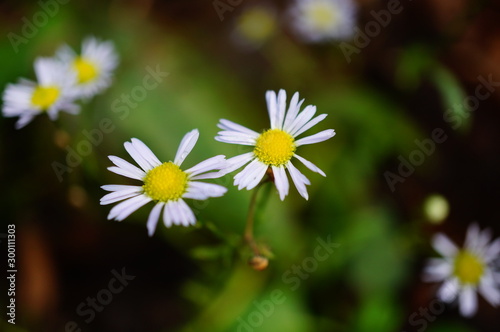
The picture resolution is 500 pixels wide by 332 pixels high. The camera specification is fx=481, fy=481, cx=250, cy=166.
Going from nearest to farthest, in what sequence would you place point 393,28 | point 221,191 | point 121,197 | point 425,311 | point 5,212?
point 221,191, point 121,197, point 425,311, point 5,212, point 393,28

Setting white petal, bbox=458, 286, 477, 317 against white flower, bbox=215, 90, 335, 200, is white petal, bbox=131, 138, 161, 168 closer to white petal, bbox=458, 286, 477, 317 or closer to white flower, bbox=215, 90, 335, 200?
white flower, bbox=215, 90, 335, 200

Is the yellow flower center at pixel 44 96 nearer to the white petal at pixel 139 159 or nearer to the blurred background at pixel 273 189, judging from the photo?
the blurred background at pixel 273 189

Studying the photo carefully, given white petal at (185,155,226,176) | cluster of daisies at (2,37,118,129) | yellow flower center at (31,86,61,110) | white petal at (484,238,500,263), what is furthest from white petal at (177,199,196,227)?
white petal at (484,238,500,263)

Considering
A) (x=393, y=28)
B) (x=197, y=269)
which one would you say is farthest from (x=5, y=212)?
(x=393, y=28)

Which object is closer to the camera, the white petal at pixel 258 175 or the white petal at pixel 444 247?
the white petal at pixel 258 175

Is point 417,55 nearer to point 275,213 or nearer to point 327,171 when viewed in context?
point 327,171

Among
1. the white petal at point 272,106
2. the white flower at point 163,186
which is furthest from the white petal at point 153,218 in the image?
the white petal at point 272,106

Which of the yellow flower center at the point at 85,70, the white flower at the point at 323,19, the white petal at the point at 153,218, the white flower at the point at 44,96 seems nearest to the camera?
the white petal at the point at 153,218
